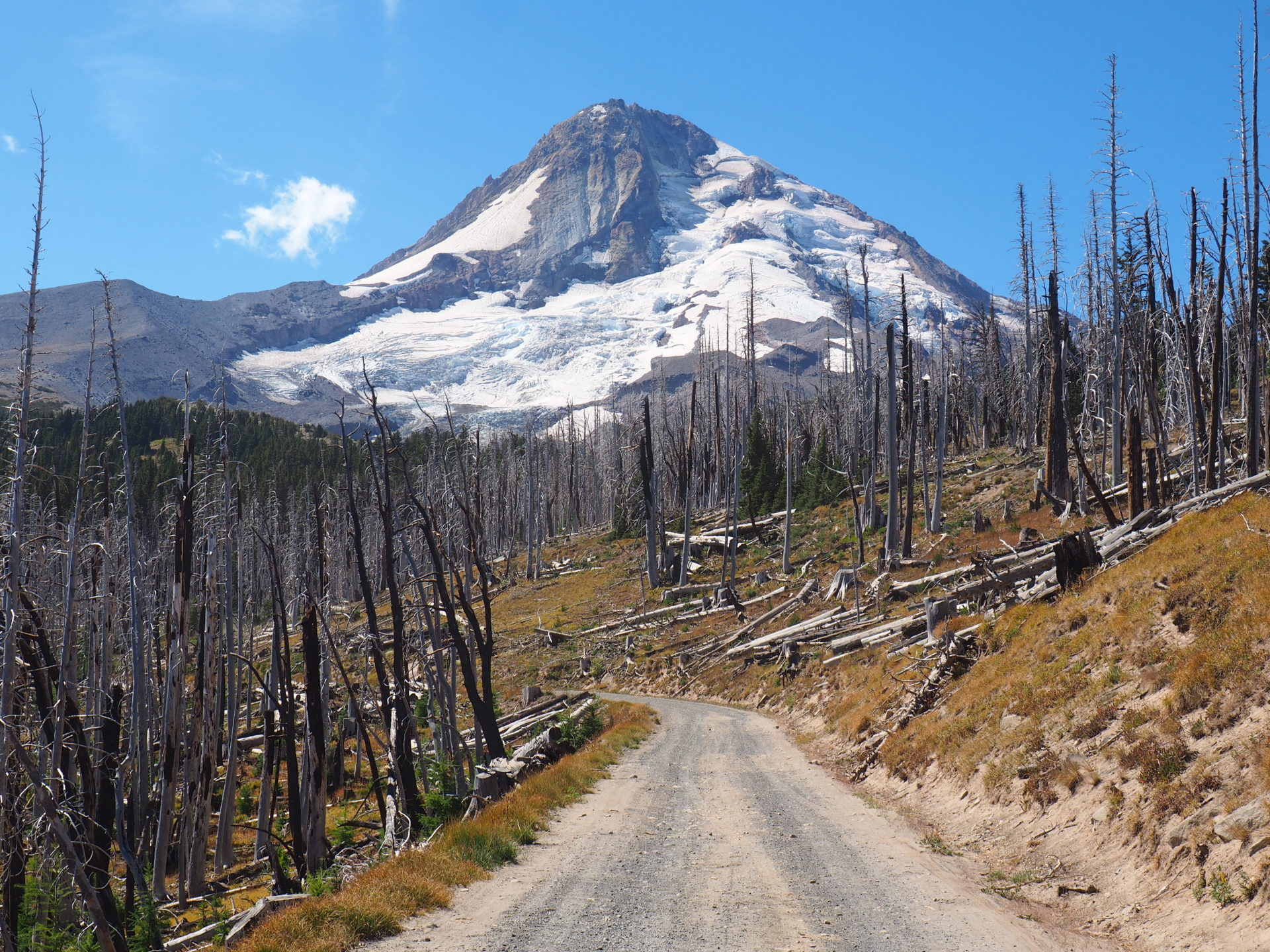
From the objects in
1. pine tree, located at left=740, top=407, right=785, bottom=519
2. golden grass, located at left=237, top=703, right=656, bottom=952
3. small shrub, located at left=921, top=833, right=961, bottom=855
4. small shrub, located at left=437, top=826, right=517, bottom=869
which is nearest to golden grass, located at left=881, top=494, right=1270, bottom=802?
small shrub, located at left=921, top=833, right=961, bottom=855

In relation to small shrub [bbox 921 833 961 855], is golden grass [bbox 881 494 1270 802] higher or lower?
higher

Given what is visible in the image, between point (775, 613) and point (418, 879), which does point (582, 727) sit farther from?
point (418, 879)

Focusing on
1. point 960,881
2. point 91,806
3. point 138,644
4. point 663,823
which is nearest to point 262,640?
point 138,644

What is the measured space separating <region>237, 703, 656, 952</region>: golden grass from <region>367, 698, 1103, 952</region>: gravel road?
0.80 ft

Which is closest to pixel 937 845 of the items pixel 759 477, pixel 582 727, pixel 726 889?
pixel 726 889

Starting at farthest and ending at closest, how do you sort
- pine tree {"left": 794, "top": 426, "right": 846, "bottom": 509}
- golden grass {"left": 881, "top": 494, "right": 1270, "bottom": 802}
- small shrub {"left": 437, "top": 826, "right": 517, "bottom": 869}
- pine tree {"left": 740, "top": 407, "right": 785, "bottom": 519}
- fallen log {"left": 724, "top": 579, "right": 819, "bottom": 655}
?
pine tree {"left": 740, "top": 407, "right": 785, "bottom": 519} → pine tree {"left": 794, "top": 426, "right": 846, "bottom": 509} → fallen log {"left": 724, "top": 579, "right": 819, "bottom": 655} → small shrub {"left": 437, "top": 826, "right": 517, "bottom": 869} → golden grass {"left": 881, "top": 494, "right": 1270, "bottom": 802}

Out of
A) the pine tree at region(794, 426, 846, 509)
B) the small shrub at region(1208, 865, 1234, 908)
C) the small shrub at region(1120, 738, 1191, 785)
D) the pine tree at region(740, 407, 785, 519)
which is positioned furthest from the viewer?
the pine tree at region(740, 407, 785, 519)

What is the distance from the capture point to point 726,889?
29.4 feet

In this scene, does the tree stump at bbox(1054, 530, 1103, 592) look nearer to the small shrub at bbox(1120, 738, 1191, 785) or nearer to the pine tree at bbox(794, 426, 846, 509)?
the small shrub at bbox(1120, 738, 1191, 785)

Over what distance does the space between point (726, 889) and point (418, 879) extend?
3241 millimetres

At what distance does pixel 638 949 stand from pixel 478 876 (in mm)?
2959

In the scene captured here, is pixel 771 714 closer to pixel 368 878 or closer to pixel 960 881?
pixel 960 881

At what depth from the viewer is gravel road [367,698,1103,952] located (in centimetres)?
744

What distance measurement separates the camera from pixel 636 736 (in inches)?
816
